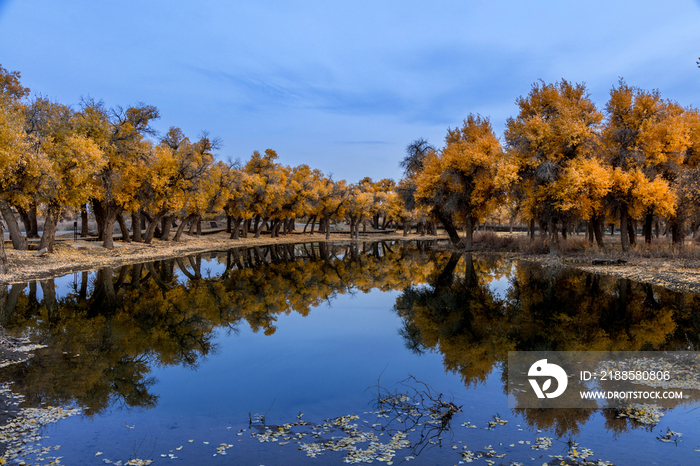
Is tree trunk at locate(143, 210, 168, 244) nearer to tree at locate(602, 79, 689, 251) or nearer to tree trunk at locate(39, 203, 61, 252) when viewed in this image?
tree trunk at locate(39, 203, 61, 252)

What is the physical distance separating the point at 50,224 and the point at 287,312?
23685mm

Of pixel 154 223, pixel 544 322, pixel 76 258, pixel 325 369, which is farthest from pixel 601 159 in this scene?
pixel 154 223

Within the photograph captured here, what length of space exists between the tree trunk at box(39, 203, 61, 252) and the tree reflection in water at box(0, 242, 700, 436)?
827 centimetres

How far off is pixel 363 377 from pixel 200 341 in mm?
5209

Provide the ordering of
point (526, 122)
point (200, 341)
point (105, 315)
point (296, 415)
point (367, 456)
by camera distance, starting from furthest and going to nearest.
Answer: point (526, 122) < point (105, 315) < point (200, 341) < point (296, 415) < point (367, 456)

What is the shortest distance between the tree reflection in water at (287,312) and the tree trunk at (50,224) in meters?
8.27

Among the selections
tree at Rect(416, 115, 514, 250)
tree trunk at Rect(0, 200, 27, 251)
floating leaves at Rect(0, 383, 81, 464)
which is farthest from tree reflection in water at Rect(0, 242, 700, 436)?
tree at Rect(416, 115, 514, 250)

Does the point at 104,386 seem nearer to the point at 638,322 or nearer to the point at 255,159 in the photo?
the point at 638,322

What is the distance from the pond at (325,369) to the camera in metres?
6.45

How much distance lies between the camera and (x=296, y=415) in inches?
303

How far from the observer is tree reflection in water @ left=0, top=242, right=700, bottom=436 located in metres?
9.22

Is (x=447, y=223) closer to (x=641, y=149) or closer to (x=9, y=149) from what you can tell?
(x=641, y=149)

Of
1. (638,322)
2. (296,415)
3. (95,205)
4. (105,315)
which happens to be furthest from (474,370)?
(95,205)

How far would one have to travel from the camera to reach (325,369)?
10281 millimetres
